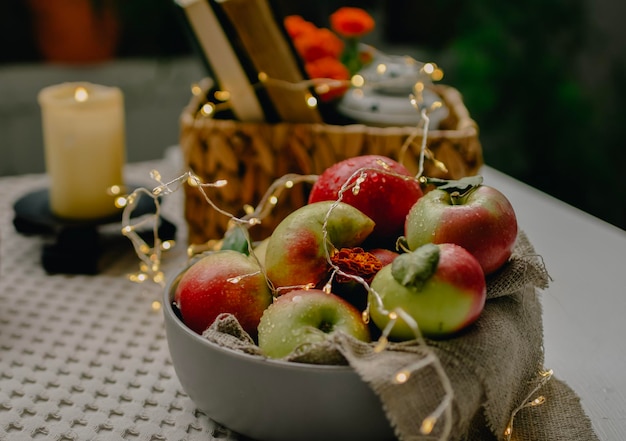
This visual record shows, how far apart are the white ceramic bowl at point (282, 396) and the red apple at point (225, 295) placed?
28 mm

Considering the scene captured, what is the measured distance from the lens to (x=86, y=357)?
64 cm

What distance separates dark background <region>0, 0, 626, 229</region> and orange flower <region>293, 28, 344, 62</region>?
108 centimetres

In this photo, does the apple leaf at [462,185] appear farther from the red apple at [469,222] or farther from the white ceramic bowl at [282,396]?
the white ceramic bowl at [282,396]

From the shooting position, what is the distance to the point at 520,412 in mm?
540

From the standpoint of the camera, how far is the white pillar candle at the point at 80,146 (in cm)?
84

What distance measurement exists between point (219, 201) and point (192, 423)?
38 cm

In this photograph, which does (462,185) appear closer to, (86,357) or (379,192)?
(379,192)

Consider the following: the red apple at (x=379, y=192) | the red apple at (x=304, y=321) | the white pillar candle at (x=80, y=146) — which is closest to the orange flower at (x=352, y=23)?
the white pillar candle at (x=80, y=146)

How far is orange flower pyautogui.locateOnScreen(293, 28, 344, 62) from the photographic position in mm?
941

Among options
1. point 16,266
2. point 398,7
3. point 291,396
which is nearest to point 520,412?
point 291,396

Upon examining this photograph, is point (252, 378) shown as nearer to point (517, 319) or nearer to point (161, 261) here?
point (517, 319)

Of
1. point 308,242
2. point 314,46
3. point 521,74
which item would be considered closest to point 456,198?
point 308,242

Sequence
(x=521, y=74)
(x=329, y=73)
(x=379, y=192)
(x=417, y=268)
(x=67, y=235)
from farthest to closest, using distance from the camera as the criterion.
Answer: (x=521, y=74) < (x=329, y=73) < (x=67, y=235) < (x=379, y=192) < (x=417, y=268)

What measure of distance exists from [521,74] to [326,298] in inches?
72.5
